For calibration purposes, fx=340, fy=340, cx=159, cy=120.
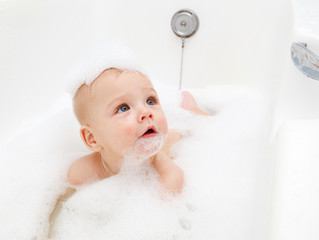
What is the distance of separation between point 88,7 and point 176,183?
2.93ft

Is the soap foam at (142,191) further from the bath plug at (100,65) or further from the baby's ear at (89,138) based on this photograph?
the bath plug at (100,65)

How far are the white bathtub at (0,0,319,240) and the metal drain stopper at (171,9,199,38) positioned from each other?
0.07 ft

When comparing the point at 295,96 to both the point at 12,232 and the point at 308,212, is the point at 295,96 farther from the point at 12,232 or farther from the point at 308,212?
the point at 12,232

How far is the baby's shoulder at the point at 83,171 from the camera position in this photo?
96cm

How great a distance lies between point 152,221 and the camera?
2.80 ft

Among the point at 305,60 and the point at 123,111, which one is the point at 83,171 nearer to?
the point at 123,111

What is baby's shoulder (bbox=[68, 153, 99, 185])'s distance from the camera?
0.96m

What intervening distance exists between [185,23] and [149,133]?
0.74 meters

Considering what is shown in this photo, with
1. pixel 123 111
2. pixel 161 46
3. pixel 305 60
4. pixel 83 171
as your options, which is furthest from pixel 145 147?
pixel 161 46

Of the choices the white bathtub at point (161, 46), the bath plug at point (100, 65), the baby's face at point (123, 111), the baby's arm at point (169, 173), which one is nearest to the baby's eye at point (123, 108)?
the baby's face at point (123, 111)

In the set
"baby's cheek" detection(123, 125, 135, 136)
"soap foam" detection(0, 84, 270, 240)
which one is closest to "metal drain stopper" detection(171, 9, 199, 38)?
"soap foam" detection(0, 84, 270, 240)

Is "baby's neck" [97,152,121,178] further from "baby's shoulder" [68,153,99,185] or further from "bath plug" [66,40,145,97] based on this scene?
"bath plug" [66,40,145,97]

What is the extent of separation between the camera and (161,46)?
1459mm

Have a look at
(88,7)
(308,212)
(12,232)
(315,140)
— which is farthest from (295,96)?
(88,7)
